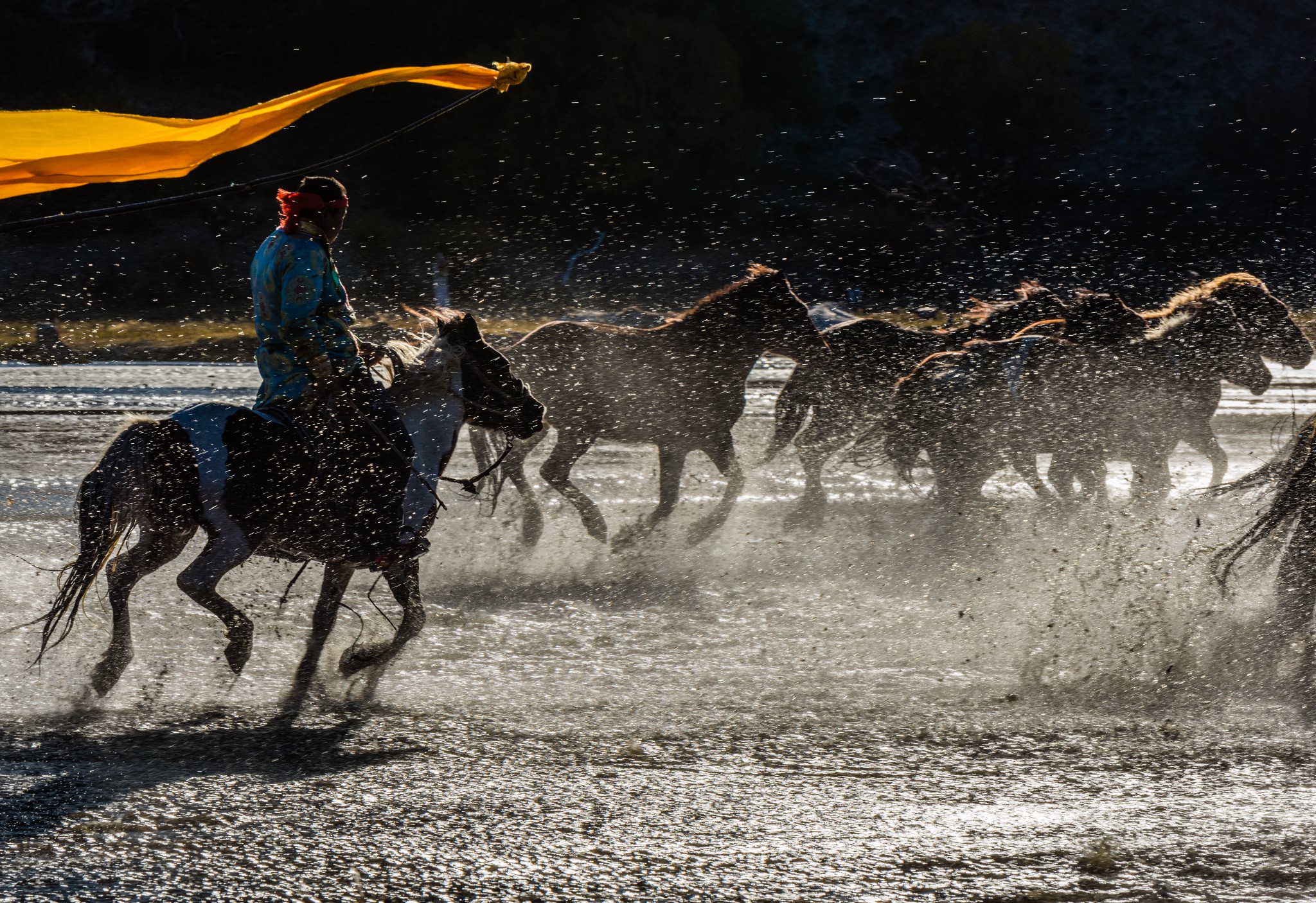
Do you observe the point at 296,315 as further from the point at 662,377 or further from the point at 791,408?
the point at 791,408

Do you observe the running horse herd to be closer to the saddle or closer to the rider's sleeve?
the saddle

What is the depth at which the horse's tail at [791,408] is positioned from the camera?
31.1 feet

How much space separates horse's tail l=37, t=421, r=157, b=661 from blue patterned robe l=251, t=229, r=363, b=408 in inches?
21.6

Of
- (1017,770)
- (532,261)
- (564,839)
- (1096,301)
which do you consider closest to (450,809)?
(564,839)

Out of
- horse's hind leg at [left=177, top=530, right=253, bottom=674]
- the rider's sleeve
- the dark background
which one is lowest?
horse's hind leg at [left=177, top=530, right=253, bottom=674]

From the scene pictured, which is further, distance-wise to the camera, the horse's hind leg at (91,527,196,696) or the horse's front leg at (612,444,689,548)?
the horse's front leg at (612,444,689,548)

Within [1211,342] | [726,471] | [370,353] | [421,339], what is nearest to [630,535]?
[726,471]

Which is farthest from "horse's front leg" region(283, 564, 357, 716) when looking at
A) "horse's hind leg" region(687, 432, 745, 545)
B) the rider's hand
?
"horse's hind leg" region(687, 432, 745, 545)

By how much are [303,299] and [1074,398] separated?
5.45 meters

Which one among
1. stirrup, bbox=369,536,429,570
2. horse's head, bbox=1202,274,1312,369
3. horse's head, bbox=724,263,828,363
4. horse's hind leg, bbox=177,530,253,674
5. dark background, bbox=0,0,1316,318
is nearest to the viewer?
horse's hind leg, bbox=177,530,253,674

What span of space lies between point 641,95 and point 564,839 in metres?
40.3

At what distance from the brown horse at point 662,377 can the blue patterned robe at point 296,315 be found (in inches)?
127

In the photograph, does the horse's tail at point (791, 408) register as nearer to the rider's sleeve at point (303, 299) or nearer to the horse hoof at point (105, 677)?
the rider's sleeve at point (303, 299)

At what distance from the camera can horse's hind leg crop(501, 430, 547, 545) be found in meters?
8.39
